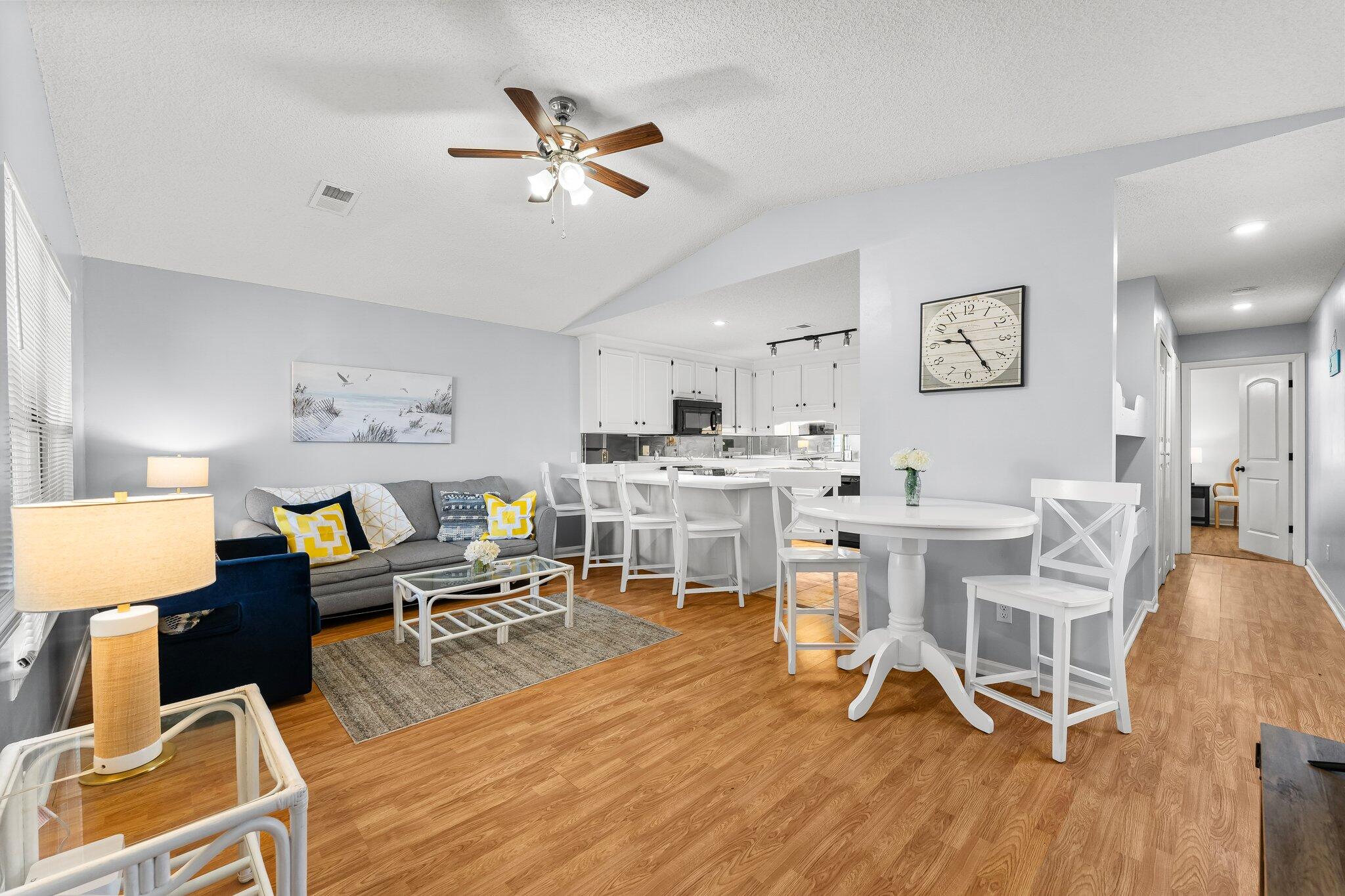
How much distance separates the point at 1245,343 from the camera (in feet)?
18.1

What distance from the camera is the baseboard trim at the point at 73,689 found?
233 centimetres

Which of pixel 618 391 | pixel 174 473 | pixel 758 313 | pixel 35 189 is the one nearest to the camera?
pixel 35 189

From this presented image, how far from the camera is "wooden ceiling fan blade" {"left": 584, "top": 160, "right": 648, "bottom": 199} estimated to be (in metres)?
2.71

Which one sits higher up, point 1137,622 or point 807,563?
point 807,563

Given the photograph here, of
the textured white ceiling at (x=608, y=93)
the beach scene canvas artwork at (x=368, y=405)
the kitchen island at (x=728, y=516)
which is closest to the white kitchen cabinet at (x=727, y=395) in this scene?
the kitchen island at (x=728, y=516)

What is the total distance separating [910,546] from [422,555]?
3300mm

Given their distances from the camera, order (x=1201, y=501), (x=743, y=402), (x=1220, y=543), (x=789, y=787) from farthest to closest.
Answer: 1. (x=1201, y=501)
2. (x=743, y=402)
3. (x=1220, y=543)
4. (x=789, y=787)

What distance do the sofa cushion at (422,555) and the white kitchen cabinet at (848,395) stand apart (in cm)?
456

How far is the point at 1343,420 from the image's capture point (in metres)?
3.62

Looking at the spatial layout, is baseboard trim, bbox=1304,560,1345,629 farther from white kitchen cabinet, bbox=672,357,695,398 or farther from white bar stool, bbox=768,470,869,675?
white kitchen cabinet, bbox=672,357,695,398

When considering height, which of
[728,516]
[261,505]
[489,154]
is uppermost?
[489,154]

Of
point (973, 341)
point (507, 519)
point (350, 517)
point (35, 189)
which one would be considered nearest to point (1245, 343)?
point (973, 341)

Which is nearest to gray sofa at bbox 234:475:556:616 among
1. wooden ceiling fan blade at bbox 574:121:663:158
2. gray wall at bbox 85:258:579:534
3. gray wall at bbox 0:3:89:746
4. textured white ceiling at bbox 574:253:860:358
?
gray wall at bbox 85:258:579:534

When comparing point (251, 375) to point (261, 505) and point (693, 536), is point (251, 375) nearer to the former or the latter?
point (261, 505)
